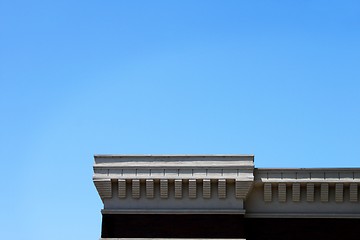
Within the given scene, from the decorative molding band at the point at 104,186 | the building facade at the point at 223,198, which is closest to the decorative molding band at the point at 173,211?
the building facade at the point at 223,198

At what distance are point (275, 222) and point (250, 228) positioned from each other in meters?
0.89

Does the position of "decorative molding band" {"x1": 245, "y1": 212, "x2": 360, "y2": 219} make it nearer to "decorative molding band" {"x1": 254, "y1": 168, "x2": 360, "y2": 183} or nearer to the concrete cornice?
the concrete cornice

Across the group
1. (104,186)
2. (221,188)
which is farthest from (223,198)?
(104,186)

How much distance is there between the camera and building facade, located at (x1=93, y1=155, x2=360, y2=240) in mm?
28281

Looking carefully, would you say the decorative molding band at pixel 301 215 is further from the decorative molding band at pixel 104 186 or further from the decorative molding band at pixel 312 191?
the decorative molding band at pixel 104 186

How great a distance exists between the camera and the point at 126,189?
2872 cm

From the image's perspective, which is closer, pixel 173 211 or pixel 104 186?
pixel 173 211

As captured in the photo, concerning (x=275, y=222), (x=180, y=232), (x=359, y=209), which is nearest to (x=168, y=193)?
(x=180, y=232)

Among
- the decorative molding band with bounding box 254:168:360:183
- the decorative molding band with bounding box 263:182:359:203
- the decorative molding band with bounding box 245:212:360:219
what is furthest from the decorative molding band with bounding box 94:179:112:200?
the decorative molding band with bounding box 263:182:359:203

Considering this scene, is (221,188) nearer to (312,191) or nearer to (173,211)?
(173,211)

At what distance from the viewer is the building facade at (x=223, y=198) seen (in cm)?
2828

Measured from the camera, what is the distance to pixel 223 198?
93.4 ft

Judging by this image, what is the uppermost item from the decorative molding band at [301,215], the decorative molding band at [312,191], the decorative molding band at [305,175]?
the decorative molding band at [305,175]

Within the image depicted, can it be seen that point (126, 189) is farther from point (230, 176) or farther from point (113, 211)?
point (230, 176)
